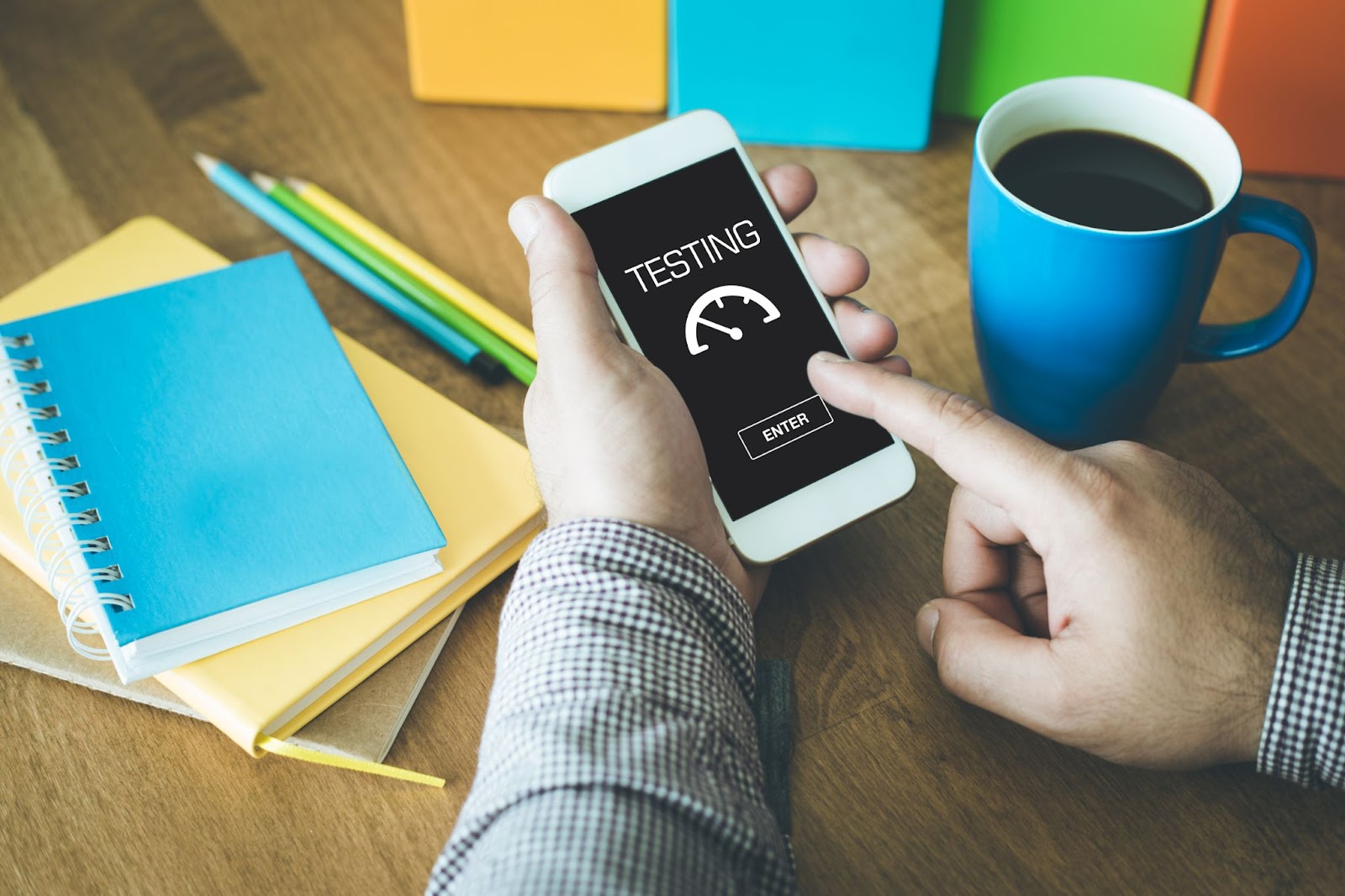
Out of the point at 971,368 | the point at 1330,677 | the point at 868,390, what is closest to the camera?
the point at 1330,677

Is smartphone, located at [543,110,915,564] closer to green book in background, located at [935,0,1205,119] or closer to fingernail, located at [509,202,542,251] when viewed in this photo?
fingernail, located at [509,202,542,251]

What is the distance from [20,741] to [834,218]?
0.62m

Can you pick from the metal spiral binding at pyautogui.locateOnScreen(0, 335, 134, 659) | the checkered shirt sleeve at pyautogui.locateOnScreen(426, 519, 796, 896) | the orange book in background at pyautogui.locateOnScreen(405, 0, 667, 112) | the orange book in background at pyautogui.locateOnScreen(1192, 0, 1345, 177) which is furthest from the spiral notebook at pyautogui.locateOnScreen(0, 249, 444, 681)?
the orange book in background at pyautogui.locateOnScreen(1192, 0, 1345, 177)

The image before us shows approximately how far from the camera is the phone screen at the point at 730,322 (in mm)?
626

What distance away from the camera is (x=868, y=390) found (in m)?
0.60

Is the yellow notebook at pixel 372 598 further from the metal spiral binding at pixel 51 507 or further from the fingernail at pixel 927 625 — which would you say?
the fingernail at pixel 927 625

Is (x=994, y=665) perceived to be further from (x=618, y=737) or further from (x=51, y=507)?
(x=51, y=507)

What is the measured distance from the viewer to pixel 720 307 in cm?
65

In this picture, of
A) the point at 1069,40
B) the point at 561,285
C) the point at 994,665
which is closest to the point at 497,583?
the point at 561,285

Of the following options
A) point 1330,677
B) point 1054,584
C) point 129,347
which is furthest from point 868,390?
point 129,347

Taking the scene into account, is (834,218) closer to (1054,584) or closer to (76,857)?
(1054,584)

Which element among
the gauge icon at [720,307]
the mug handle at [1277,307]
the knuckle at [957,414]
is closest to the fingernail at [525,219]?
the gauge icon at [720,307]

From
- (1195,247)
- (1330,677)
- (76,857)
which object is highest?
(1195,247)

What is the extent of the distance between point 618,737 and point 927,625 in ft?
0.64
